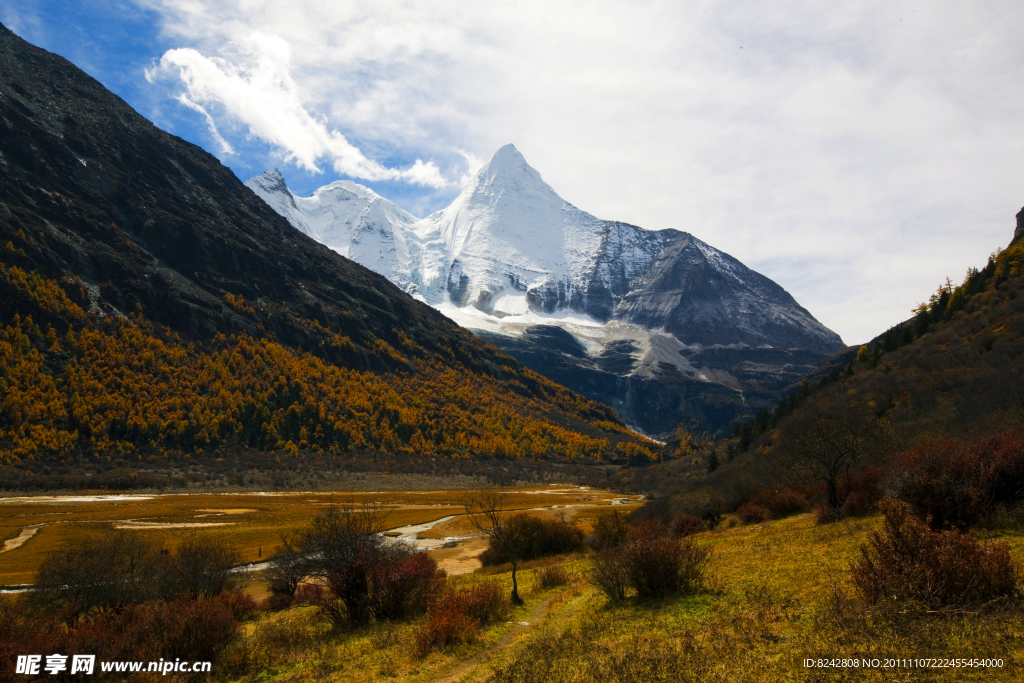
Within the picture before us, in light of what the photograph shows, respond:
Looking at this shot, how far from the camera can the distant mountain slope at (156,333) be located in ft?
332

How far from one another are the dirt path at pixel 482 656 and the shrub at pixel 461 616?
0.97 m

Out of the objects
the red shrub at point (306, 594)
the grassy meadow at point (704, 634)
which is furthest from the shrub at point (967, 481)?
the red shrub at point (306, 594)

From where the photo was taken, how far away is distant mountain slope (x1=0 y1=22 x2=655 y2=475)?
101125 millimetres

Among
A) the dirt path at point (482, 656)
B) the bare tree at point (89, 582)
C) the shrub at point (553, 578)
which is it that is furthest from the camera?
the shrub at point (553, 578)

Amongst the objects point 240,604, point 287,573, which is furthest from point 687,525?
point 240,604

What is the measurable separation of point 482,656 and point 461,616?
1.94 meters

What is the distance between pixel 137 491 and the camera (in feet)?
273

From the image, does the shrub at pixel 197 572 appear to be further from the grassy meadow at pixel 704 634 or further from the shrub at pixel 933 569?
the shrub at pixel 933 569

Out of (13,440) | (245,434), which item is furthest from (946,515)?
(245,434)

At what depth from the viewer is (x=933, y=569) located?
979 cm

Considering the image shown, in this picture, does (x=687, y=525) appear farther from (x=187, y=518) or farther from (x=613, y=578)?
(x=187, y=518)

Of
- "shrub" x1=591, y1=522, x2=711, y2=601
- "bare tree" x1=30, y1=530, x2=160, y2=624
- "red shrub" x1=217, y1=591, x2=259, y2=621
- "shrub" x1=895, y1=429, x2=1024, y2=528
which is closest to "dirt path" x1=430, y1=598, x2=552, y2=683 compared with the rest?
"shrub" x1=591, y1=522, x2=711, y2=601

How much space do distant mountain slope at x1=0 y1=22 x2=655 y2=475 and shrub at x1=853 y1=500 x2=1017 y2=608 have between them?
11279cm

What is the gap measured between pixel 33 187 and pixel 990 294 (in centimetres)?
20123
